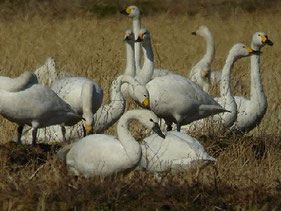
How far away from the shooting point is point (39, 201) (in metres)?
5.54

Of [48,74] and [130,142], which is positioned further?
[48,74]

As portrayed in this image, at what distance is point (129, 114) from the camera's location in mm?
6836

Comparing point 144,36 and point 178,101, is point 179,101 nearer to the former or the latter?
point 178,101

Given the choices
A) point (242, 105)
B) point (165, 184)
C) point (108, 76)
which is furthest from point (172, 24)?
point (165, 184)

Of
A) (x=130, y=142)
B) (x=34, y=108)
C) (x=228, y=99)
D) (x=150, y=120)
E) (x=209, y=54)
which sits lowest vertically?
(x=209, y=54)

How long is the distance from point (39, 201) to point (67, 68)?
8.12 metres

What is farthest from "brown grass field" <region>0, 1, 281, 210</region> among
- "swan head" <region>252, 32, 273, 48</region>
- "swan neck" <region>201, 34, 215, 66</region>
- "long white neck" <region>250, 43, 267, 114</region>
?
"swan head" <region>252, 32, 273, 48</region>

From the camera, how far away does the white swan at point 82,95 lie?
8617 mm

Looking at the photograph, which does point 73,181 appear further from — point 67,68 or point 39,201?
point 67,68

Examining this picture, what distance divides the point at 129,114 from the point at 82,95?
84.0 inches

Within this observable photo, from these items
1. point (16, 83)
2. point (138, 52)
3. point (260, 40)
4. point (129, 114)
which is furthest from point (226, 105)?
point (138, 52)

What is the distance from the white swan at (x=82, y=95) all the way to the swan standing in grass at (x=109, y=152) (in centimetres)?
150

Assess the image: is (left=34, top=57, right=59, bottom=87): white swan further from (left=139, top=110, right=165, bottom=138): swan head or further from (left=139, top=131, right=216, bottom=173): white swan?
(left=139, top=110, right=165, bottom=138): swan head

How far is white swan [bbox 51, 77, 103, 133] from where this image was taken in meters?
8.62
